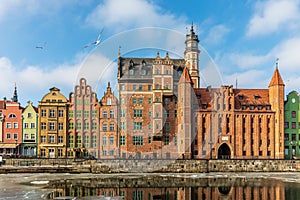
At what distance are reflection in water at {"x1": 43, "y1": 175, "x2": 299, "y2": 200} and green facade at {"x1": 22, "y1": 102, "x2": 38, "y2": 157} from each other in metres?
32.4

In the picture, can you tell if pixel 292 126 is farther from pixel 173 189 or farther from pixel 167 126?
pixel 173 189

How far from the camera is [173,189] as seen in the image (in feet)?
136

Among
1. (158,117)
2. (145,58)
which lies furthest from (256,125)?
(145,58)

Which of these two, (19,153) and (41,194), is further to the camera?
(19,153)

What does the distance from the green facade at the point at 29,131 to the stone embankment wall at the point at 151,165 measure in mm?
12664

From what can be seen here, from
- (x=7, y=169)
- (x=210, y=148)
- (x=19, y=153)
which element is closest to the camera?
(x=7, y=169)

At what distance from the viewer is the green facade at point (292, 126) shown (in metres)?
77.1

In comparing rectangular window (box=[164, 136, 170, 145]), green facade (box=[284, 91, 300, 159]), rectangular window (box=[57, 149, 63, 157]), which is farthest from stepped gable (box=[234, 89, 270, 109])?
rectangular window (box=[57, 149, 63, 157])

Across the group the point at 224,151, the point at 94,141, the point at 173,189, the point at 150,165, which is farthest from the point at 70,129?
the point at 173,189

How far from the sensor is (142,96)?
7606 cm

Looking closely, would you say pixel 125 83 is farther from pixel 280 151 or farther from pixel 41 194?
pixel 41 194

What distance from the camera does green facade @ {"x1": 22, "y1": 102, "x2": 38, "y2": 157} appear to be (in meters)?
78.3

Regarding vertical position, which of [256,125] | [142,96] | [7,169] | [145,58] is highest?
[145,58]

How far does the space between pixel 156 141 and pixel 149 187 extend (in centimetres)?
3145
